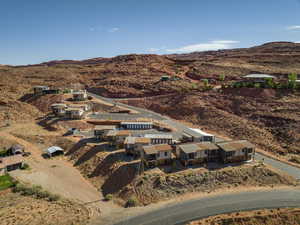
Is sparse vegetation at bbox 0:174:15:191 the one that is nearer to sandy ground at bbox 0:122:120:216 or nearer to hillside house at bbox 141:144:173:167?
sandy ground at bbox 0:122:120:216

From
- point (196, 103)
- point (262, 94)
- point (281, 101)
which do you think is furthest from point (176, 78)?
point (281, 101)

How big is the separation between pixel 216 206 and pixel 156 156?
32.4 ft

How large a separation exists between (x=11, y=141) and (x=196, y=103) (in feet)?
153

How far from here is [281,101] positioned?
161ft

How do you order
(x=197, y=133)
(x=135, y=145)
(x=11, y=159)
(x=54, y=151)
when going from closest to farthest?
(x=135, y=145) → (x=11, y=159) → (x=197, y=133) → (x=54, y=151)

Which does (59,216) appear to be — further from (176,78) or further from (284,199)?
(176,78)

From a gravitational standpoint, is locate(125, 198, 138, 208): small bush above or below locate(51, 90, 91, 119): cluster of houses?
below

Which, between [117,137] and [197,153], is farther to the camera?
[117,137]

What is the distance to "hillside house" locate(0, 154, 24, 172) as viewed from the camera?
1201 inches

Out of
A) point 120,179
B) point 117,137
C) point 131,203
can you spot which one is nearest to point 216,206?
point 131,203

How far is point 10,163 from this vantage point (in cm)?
3148

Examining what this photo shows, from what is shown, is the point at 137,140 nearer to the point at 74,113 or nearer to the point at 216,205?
the point at 216,205

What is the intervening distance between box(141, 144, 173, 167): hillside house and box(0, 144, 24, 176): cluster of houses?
21.9m

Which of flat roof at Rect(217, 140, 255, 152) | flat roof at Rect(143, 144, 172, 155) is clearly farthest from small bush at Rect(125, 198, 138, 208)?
flat roof at Rect(217, 140, 255, 152)
